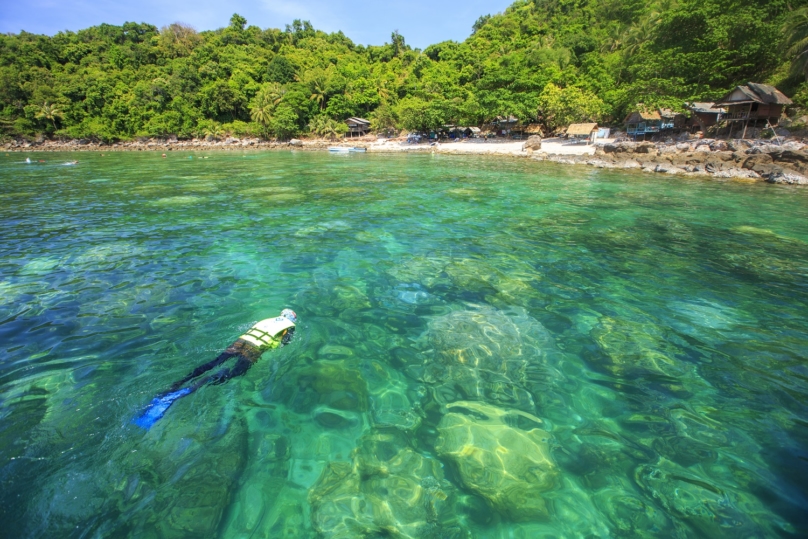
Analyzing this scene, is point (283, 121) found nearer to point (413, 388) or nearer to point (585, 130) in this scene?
point (585, 130)

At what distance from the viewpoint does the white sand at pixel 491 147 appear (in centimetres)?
3958

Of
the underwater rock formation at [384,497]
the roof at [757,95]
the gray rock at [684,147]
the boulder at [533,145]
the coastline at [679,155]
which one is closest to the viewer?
the underwater rock formation at [384,497]

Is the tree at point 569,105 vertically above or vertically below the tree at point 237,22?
below

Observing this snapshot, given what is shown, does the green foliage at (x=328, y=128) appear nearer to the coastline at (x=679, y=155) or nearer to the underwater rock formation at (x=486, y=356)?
the coastline at (x=679, y=155)

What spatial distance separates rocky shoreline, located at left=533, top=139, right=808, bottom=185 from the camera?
2173 cm

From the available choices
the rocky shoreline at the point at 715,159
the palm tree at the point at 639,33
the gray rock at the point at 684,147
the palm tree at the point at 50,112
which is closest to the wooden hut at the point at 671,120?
the rocky shoreline at the point at 715,159

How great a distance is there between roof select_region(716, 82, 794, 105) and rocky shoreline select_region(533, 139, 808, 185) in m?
4.28

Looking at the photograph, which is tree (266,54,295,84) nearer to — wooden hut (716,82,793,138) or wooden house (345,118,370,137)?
wooden house (345,118,370,137)

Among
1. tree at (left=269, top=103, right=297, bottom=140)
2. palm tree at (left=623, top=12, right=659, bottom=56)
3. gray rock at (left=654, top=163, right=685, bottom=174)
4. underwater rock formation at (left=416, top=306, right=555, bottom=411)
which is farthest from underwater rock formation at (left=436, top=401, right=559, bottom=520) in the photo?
tree at (left=269, top=103, right=297, bottom=140)

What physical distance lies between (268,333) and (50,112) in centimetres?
10495

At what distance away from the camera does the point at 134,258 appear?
9.28 m

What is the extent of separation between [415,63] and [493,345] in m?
104

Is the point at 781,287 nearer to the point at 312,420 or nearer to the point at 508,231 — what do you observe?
the point at 508,231

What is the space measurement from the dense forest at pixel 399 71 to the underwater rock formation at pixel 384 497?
4168cm
